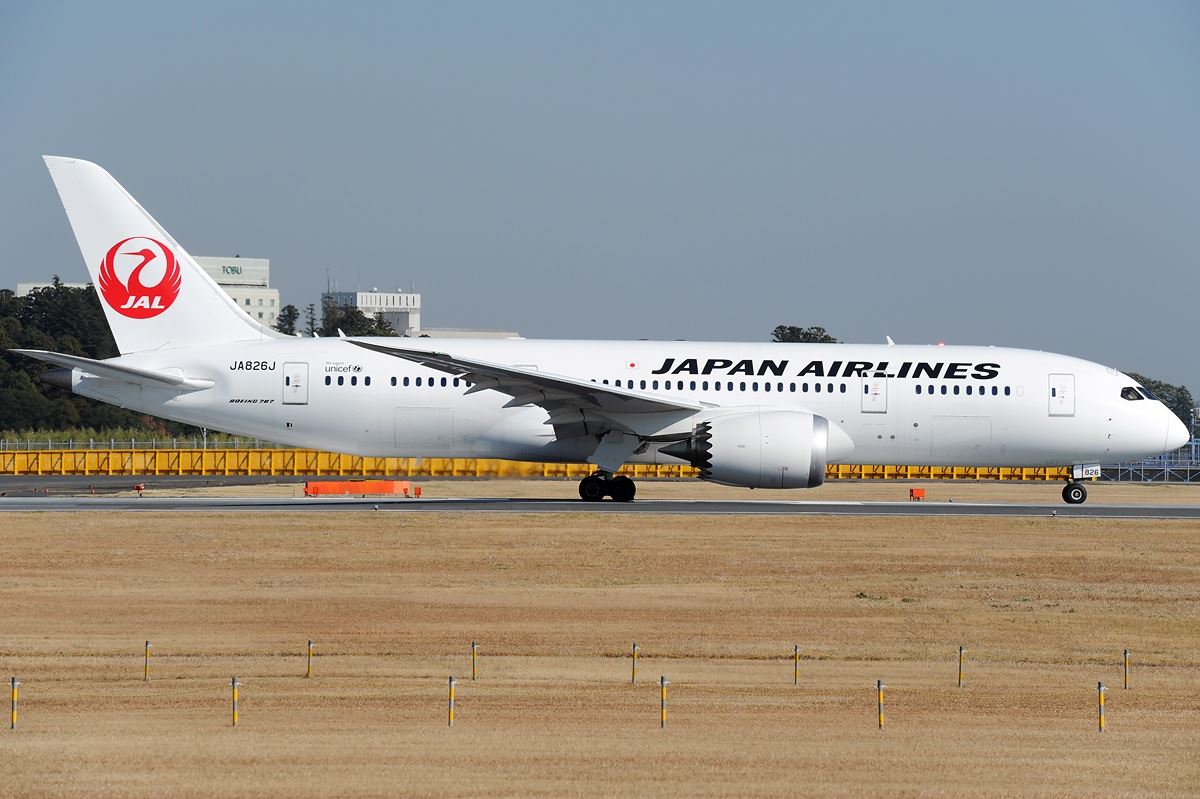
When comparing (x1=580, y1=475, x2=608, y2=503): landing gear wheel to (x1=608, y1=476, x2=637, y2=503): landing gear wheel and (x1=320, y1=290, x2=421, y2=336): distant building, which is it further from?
(x1=320, y1=290, x2=421, y2=336): distant building

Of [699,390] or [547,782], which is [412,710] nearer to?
[547,782]

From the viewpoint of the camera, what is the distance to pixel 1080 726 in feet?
46.1

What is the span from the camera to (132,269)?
35.2m

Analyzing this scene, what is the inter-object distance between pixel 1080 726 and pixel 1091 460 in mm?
24415

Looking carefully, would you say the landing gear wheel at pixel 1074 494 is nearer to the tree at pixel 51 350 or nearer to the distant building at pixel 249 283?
the tree at pixel 51 350

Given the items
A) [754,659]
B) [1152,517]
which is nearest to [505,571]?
[754,659]

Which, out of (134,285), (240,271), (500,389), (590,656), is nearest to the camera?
(590,656)

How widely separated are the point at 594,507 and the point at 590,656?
645 inches

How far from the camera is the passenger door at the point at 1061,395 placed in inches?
1420

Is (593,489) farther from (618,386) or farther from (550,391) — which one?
(550,391)

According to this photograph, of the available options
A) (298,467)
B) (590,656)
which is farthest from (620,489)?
(298,467)

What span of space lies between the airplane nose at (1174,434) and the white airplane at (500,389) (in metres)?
2.16

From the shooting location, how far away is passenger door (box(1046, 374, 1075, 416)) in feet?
118

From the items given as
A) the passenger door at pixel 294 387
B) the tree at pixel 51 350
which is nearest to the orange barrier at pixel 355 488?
the passenger door at pixel 294 387
